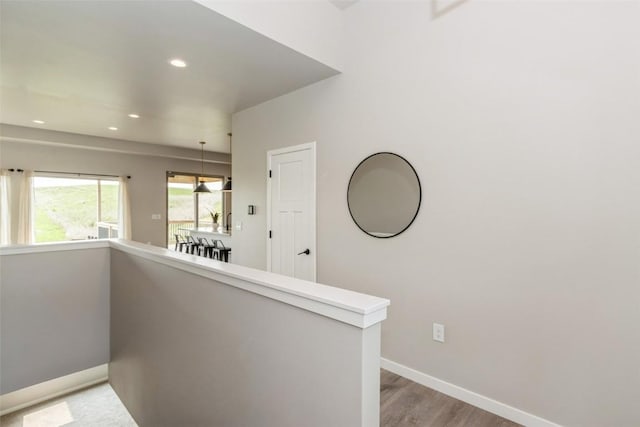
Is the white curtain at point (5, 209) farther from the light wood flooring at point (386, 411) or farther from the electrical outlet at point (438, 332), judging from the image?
the electrical outlet at point (438, 332)

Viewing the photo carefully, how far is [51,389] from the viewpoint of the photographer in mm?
3492

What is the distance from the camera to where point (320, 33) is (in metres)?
2.74

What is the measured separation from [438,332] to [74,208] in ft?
25.1

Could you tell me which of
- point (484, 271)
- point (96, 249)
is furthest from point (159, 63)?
point (484, 271)

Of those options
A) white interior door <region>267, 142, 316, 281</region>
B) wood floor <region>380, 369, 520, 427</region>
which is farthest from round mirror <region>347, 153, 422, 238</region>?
wood floor <region>380, 369, 520, 427</region>

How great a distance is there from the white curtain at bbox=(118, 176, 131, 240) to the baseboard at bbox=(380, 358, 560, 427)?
676 centimetres

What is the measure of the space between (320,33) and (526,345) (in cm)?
287

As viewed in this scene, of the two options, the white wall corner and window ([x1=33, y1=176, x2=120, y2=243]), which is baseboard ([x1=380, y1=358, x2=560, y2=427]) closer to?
the white wall corner

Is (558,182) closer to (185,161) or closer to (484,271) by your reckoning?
(484,271)

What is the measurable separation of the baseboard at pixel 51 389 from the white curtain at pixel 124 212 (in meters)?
4.12

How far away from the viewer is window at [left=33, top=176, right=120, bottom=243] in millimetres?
6258

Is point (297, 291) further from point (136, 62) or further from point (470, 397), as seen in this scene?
point (136, 62)

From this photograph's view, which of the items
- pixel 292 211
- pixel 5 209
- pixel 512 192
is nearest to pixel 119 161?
pixel 5 209

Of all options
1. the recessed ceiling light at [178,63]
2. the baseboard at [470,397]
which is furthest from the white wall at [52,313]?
the baseboard at [470,397]
